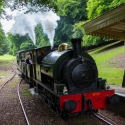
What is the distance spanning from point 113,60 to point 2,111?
16.0 metres

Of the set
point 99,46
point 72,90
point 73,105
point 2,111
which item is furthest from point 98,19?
point 99,46

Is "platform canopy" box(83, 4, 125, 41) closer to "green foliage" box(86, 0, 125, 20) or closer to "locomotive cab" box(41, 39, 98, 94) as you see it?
"locomotive cab" box(41, 39, 98, 94)

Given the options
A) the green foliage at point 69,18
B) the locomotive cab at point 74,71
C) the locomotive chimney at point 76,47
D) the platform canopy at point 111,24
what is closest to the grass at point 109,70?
the platform canopy at point 111,24

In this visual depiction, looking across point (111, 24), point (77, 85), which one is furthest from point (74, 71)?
→ point (111, 24)

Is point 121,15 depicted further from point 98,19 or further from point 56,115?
point 56,115

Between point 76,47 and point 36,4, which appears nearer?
point 76,47

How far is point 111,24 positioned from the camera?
286 inches

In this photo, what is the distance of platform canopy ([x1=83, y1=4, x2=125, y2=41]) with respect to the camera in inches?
260

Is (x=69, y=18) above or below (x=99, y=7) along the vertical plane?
above

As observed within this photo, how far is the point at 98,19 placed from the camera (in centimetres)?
803

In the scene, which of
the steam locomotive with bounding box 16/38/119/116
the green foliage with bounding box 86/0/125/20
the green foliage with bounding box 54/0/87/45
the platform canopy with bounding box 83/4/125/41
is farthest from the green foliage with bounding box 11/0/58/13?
the green foliage with bounding box 54/0/87/45

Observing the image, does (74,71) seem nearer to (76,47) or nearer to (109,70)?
(76,47)

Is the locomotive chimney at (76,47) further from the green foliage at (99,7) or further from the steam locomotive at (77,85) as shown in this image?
the green foliage at (99,7)

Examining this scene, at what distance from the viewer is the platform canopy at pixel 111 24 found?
21.7ft
